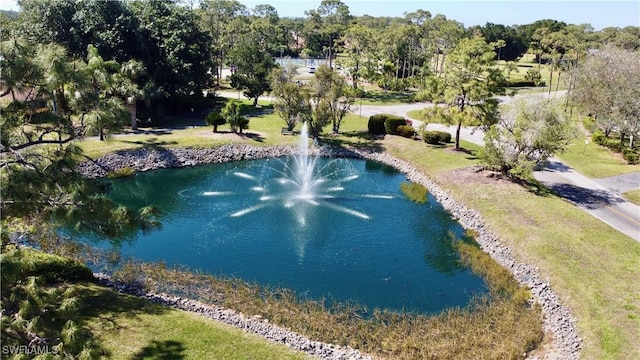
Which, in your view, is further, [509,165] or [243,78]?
[243,78]

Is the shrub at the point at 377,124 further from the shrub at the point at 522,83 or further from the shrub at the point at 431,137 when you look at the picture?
the shrub at the point at 522,83

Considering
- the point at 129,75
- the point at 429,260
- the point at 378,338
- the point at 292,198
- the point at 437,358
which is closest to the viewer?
the point at 437,358

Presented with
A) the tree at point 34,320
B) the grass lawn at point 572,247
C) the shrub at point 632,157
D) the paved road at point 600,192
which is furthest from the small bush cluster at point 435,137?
the tree at point 34,320

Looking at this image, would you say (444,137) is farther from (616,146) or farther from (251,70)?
(251,70)

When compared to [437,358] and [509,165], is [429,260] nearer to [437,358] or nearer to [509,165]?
[437,358]

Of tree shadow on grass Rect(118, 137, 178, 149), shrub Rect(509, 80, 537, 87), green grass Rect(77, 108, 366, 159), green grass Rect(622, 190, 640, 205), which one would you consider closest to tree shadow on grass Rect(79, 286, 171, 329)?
green grass Rect(77, 108, 366, 159)

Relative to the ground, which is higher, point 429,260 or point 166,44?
point 166,44

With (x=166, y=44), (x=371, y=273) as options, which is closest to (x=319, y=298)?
(x=371, y=273)

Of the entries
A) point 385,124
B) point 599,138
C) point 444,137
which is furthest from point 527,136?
point 599,138

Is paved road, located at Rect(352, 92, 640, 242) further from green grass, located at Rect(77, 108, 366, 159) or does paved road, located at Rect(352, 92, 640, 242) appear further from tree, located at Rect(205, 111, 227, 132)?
tree, located at Rect(205, 111, 227, 132)
